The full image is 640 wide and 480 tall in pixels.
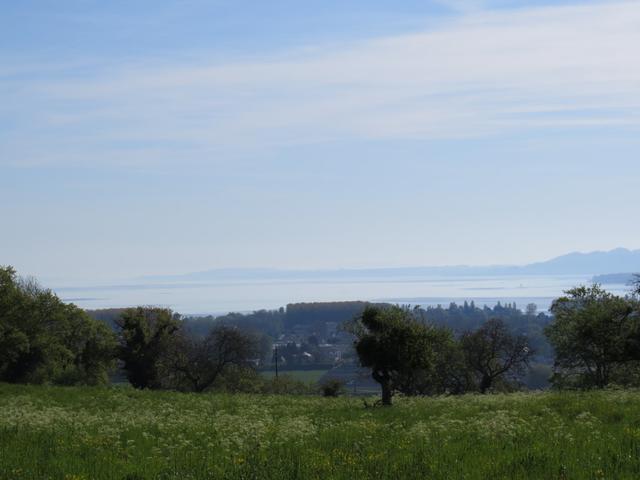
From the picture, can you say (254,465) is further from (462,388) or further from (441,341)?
(462,388)

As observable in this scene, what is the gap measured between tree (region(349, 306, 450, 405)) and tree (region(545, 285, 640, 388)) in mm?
→ 17412

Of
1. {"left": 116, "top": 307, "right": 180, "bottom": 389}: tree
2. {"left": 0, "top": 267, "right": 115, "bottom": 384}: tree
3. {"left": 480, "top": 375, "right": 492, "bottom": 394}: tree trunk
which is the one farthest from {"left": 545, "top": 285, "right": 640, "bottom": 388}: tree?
{"left": 0, "top": 267, "right": 115, "bottom": 384}: tree

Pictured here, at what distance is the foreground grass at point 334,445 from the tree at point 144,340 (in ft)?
153

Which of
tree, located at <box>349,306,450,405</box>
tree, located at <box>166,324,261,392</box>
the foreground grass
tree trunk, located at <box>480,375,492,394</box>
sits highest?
tree, located at <box>349,306,450,405</box>

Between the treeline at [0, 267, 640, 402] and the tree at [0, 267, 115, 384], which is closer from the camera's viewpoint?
the treeline at [0, 267, 640, 402]

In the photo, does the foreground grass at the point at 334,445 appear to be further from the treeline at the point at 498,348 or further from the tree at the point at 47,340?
the tree at the point at 47,340

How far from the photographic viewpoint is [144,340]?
262 ft

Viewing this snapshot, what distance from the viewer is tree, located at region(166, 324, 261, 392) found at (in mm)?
90875

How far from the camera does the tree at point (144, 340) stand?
261 ft

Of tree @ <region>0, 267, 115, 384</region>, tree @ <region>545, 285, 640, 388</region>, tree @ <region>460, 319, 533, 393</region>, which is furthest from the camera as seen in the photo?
tree @ <region>460, 319, 533, 393</region>

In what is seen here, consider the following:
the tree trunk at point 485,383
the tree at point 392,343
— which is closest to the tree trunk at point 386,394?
the tree at point 392,343

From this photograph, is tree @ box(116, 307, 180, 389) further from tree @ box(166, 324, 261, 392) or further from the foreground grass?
the foreground grass

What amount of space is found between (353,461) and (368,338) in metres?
26.3

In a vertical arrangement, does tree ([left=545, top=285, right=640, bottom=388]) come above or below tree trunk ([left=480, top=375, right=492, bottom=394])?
above
